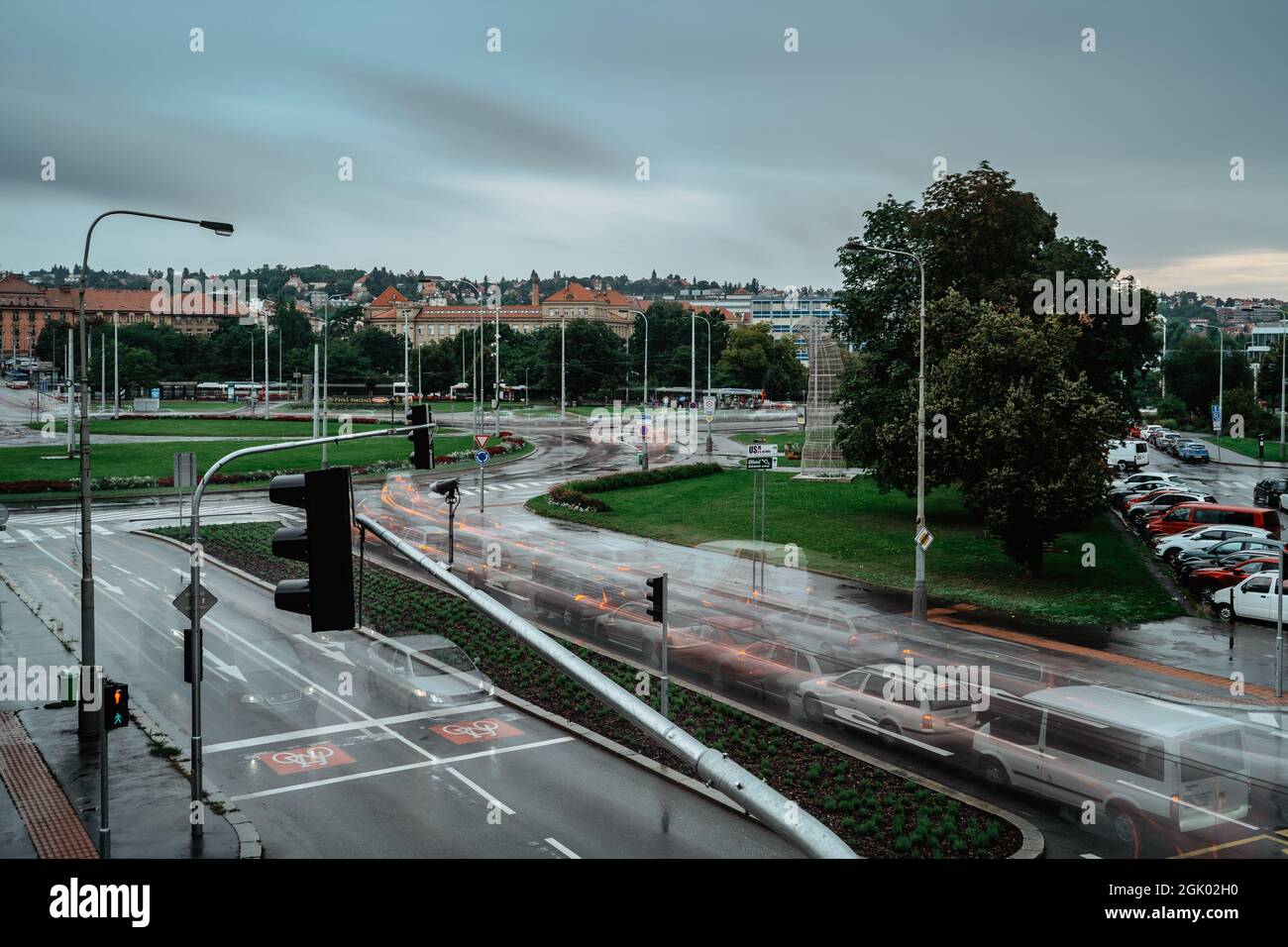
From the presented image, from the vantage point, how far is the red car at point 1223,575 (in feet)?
95.9

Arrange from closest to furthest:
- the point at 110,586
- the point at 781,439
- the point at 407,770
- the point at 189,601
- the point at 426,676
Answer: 1. the point at 189,601
2. the point at 407,770
3. the point at 426,676
4. the point at 110,586
5. the point at 781,439

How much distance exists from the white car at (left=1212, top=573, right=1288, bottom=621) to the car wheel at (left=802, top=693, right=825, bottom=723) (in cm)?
1344

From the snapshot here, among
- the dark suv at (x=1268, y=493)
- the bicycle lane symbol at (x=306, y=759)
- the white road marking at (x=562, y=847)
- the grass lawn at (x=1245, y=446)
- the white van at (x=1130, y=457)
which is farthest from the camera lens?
the grass lawn at (x=1245, y=446)

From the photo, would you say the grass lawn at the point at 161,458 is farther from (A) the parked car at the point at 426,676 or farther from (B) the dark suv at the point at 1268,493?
(B) the dark suv at the point at 1268,493

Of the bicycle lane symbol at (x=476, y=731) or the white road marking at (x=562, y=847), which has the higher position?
the white road marking at (x=562, y=847)

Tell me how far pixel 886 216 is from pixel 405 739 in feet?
104

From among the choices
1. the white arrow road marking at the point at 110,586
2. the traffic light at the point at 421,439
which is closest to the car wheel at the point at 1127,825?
the traffic light at the point at 421,439

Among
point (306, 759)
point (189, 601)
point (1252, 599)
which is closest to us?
point (189, 601)

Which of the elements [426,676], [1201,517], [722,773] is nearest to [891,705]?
[426,676]

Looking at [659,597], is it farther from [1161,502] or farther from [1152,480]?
[1152,480]

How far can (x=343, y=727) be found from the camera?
61.7 ft

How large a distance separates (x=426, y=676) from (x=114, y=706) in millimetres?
8078

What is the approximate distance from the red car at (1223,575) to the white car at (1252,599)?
1.72 meters
